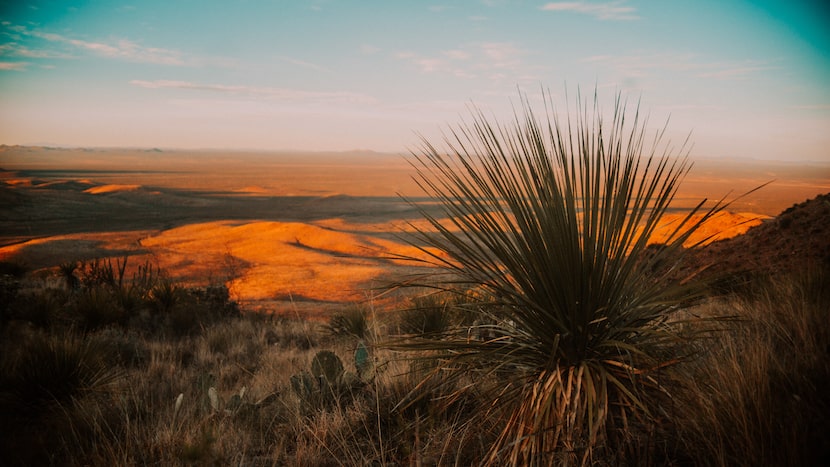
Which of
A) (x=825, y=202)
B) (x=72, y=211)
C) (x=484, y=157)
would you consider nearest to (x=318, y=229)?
(x=72, y=211)

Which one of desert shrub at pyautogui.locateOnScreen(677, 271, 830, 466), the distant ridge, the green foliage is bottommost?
the green foliage

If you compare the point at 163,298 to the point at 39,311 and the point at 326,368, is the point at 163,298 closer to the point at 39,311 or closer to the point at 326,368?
the point at 39,311

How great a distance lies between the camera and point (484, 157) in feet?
7.39

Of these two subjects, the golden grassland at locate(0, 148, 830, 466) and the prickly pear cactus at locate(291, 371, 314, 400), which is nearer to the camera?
the golden grassland at locate(0, 148, 830, 466)

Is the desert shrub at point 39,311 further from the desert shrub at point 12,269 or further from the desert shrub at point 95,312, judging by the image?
the desert shrub at point 12,269

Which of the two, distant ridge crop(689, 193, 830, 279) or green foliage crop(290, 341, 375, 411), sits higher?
distant ridge crop(689, 193, 830, 279)

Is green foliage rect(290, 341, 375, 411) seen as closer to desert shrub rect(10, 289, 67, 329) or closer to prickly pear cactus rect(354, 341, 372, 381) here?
prickly pear cactus rect(354, 341, 372, 381)

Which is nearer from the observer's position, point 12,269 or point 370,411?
point 370,411

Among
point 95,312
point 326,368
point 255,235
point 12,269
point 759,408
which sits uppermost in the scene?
point 759,408

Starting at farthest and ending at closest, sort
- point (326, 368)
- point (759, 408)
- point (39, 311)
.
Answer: point (39, 311) → point (326, 368) → point (759, 408)

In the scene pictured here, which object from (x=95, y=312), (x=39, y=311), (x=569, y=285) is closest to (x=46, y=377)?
(x=95, y=312)

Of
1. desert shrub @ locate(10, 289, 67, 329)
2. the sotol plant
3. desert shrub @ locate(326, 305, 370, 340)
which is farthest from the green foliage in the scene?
desert shrub @ locate(10, 289, 67, 329)

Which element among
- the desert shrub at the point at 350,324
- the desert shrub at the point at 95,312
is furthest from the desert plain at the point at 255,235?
the desert shrub at the point at 95,312

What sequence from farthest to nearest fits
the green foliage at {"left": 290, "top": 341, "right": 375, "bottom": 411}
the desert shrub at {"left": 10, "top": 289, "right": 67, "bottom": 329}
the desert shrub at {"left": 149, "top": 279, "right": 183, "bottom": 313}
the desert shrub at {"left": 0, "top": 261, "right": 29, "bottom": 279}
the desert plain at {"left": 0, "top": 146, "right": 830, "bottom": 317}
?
the desert plain at {"left": 0, "top": 146, "right": 830, "bottom": 317} < the desert shrub at {"left": 0, "top": 261, "right": 29, "bottom": 279} < the desert shrub at {"left": 149, "top": 279, "right": 183, "bottom": 313} < the desert shrub at {"left": 10, "top": 289, "right": 67, "bottom": 329} < the green foliage at {"left": 290, "top": 341, "right": 375, "bottom": 411}
